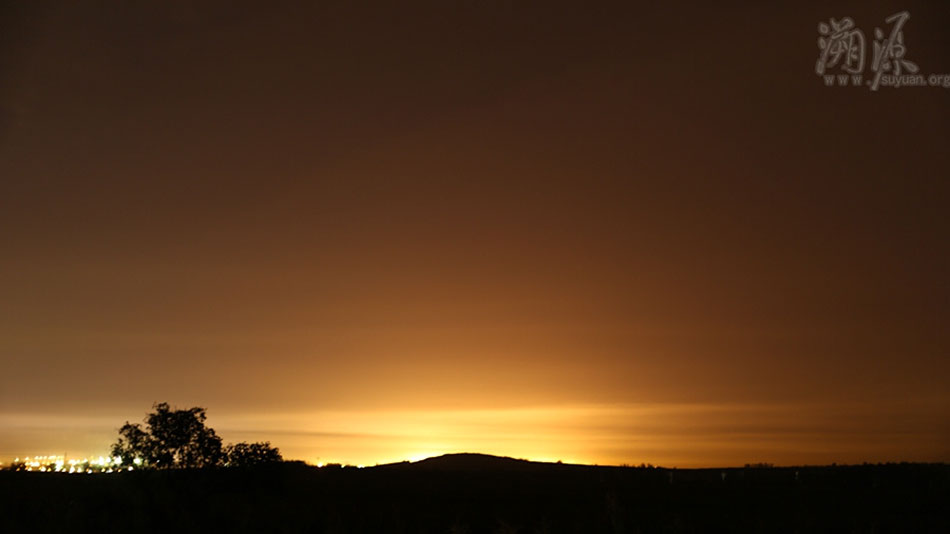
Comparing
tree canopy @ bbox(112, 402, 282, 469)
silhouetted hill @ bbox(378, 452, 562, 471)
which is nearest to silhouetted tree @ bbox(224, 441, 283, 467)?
tree canopy @ bbox(112, 402, 282, 469)

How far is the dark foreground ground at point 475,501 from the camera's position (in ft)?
103

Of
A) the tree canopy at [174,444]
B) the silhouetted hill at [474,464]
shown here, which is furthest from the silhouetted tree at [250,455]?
the silhouetted hill at [474,464]

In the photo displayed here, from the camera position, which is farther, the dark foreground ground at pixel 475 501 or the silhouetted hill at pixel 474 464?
the silhouetted hill at pixel 474 464

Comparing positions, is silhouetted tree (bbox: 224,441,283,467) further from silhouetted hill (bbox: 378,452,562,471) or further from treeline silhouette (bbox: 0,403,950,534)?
silhouetted hill (bbox: 378,452,562,471)

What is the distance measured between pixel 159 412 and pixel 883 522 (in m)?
27.0

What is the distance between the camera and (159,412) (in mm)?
41062

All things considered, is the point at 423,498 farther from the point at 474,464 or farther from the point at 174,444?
the point at 474,464

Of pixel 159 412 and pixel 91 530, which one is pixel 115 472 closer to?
pixel 159 412

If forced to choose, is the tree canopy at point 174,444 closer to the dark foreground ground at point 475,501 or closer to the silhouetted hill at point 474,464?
the dark foreground ground at point 475,501

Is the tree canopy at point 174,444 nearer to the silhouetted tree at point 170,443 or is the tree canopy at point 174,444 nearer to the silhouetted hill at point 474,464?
the silhouetted tree at point 170,443

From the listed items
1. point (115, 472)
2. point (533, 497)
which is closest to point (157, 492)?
point (115, 472)

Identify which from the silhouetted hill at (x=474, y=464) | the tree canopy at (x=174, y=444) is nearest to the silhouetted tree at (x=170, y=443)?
the tree canopy at (x=174, y=444)

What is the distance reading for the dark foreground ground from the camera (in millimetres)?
31453

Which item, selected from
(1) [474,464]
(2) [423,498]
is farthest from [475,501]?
(1) [474,464]
